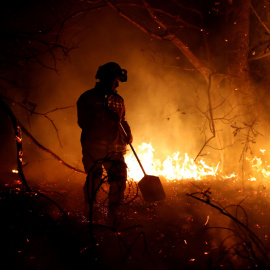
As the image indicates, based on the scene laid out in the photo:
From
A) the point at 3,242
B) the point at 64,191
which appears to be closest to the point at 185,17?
the point at 64,191

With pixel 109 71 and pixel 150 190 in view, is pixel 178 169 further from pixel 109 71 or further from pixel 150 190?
pixel 109 71

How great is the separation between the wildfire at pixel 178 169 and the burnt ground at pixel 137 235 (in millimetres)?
1498

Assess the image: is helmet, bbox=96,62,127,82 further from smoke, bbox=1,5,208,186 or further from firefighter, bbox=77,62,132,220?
smoke, bbox=1,5,208,186

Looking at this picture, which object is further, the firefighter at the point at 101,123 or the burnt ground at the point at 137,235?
the firefighter at the point at 101,123

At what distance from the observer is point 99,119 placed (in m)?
4.40

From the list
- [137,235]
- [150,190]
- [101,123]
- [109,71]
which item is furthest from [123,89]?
[137,235]

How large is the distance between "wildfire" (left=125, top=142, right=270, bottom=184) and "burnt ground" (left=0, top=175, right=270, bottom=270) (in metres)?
1.50

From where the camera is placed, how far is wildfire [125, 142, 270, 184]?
645 centimetres

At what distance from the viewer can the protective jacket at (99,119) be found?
4.39 m

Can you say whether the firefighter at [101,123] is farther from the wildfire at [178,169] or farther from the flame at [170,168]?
the flame at [170,168]

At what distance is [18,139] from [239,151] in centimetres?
549

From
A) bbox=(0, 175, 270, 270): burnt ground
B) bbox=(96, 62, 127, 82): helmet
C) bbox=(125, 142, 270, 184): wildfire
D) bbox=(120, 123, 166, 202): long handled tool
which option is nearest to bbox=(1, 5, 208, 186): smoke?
bbox=(125, 142, 270, 184): wildfire

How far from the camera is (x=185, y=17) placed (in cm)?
879

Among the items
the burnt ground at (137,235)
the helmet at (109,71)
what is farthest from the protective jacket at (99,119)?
the burnt ground at (137,235)
